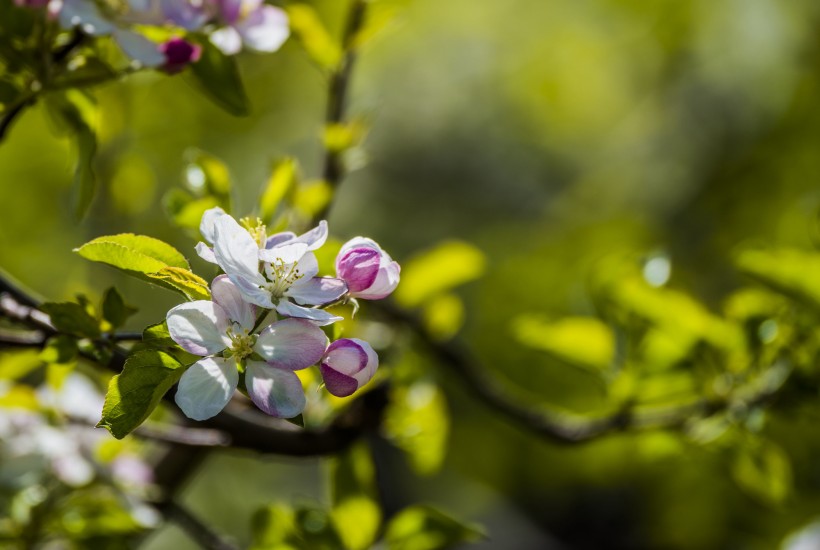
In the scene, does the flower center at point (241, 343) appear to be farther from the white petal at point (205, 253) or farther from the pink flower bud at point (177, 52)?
the pink flower bud at point (177, 52)

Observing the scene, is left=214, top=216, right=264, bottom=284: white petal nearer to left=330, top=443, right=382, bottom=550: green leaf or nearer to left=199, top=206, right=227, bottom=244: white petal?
left=199, top=206, right=227, bottom=244: white petal

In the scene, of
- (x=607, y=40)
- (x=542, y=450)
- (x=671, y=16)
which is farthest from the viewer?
(x=607, y=40)

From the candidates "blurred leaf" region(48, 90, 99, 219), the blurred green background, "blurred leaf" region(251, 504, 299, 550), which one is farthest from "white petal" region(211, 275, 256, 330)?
the blurred green background

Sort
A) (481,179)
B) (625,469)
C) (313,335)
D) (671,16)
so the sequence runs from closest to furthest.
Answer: (313,335) → (625,469) → (671,16) → (481,179)

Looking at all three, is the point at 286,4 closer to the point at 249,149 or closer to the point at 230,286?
the point at 230,286

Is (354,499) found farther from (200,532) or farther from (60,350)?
(60,350)

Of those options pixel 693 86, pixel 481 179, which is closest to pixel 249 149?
pixel 481 179

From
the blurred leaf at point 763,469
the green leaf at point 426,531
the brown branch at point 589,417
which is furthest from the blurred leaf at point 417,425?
the blurred leaf at point 763,469
